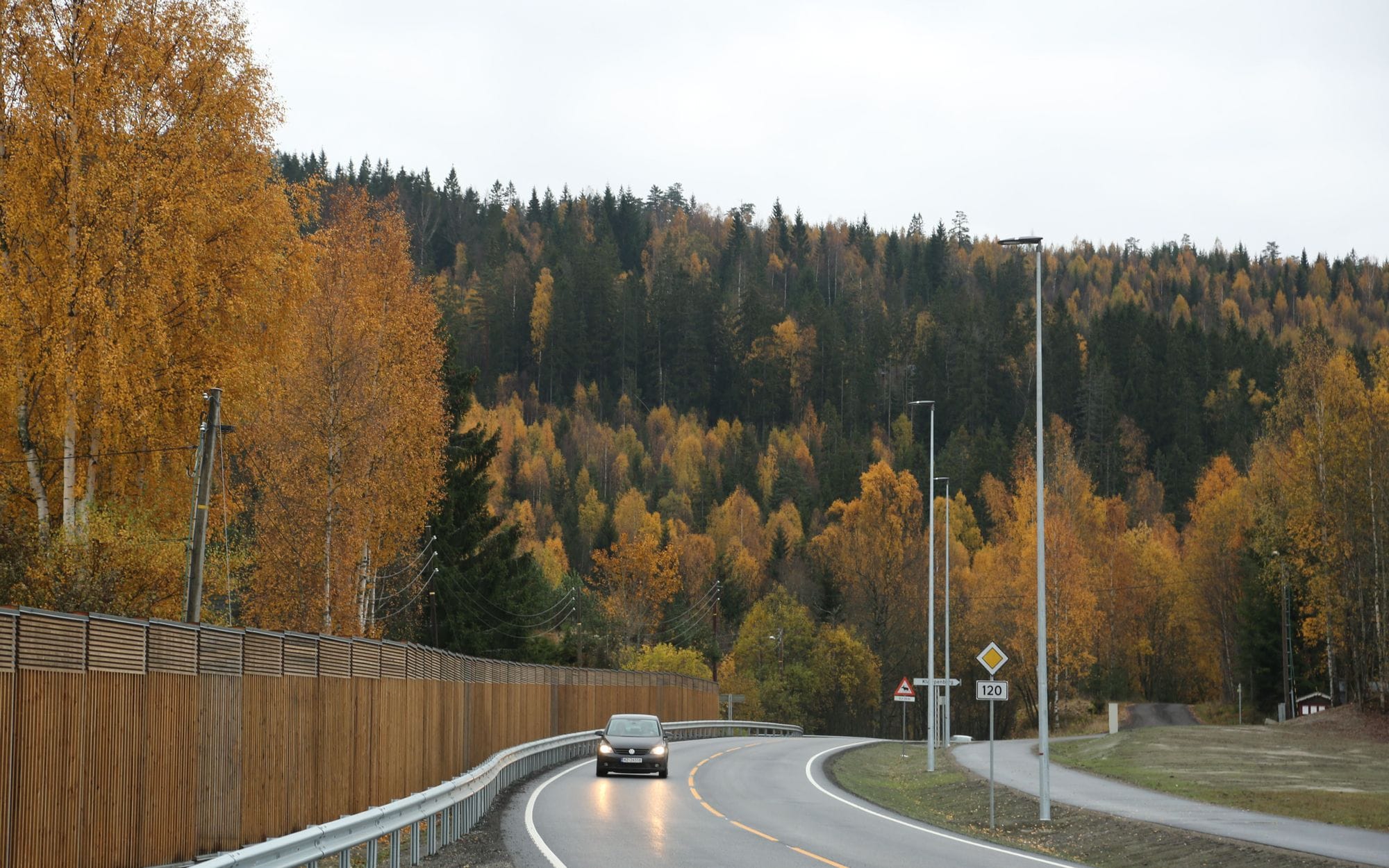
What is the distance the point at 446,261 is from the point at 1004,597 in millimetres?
124889

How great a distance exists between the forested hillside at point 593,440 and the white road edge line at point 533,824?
23.7 ft

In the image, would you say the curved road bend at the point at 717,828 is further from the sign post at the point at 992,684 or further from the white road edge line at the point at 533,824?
the sign post at the point at 992,684

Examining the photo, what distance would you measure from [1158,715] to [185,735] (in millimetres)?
76648

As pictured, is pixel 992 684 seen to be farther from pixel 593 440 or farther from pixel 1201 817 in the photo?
pixel 593 440

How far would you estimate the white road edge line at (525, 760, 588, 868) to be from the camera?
17094 millimetres

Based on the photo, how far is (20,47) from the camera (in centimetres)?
2416

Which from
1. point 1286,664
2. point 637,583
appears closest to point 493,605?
point 1286,664

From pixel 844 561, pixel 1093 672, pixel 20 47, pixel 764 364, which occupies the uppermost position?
pixel 764 364

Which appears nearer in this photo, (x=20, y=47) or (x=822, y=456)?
(x=20, y=47)

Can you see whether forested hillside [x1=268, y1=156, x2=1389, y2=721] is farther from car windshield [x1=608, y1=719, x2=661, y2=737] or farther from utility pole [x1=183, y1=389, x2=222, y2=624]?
utility pole [x1=183, y1=389, x2=222, y2=624]

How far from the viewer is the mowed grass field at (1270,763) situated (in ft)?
90.8

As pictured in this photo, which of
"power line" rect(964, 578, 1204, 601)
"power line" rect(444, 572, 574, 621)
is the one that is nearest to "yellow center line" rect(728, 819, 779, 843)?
Result: "power line" rect(444, 572, 574, 621)

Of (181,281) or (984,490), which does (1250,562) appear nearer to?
(984,490)

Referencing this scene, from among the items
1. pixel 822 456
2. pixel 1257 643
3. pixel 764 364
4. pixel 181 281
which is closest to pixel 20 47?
pixel 181 281
